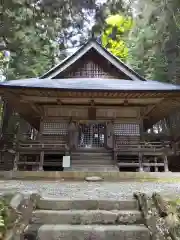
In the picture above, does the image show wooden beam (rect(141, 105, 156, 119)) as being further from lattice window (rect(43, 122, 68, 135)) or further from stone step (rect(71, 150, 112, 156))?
lattice window (rect(43, 122, 68, 135))

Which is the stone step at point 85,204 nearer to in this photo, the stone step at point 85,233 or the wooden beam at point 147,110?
the stone step at point 85,233

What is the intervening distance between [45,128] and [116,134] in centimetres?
391

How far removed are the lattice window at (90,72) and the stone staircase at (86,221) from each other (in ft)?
37.4

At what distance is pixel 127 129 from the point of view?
1285cm

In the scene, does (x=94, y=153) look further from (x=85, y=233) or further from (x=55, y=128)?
(x=85, y=233)

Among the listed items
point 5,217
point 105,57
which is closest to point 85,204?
point 5,217

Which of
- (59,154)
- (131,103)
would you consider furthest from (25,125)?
(131,103)

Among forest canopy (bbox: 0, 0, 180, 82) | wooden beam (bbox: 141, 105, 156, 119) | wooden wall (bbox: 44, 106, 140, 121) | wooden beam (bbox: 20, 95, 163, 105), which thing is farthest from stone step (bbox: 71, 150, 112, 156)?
forest canopy (bbox: 0, 0, 180, 82)

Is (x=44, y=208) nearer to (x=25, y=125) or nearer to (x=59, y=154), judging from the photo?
(x=59, y=154)

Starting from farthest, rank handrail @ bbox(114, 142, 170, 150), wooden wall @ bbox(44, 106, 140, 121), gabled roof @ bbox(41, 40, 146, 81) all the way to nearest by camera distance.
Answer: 1. gabled roof @ bbox(41, 40, 146, 81)
2. wooden wall @ bbox(44, 106, 140, 121)
3. handrail @ bbox(114, 142, 170, 150)

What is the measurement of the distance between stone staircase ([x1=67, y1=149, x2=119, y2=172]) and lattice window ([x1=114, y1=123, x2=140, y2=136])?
54.2 inches

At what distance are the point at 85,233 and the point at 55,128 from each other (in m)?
10.0

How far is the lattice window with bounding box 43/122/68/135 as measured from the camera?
12.7m

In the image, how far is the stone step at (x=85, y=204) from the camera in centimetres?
369
